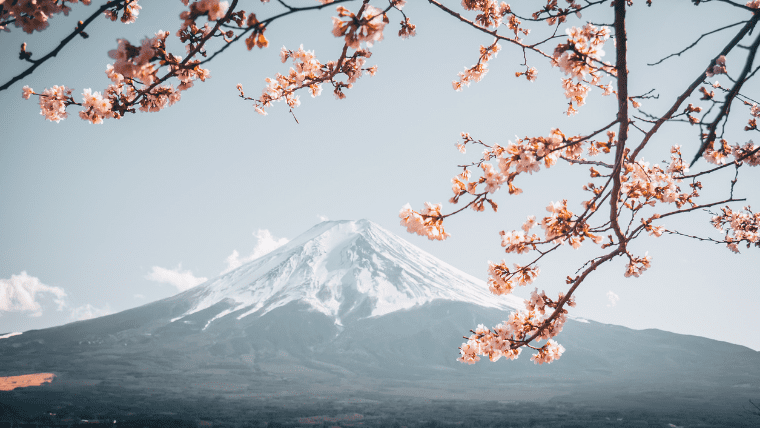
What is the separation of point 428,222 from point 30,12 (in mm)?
1891

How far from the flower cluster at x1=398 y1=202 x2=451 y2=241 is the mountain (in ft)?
162

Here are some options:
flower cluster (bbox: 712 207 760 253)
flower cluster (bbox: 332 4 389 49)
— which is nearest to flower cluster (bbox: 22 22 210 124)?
flower cluster (bbox: 332 4 389 49)

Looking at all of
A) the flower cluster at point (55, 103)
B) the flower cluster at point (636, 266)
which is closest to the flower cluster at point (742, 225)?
the flower cluster at point (636, 266)

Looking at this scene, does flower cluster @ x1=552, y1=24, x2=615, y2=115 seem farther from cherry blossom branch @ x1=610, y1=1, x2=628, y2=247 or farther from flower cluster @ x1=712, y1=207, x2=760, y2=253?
flower cluster @ x1=712, y1=207, x2=760, y2=253

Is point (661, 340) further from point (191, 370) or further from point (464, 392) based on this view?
point (191, 370)

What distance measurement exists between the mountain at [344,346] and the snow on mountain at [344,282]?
56cm

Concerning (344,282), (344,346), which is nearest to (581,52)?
(344,346)

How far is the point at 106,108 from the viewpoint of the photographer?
179 cm

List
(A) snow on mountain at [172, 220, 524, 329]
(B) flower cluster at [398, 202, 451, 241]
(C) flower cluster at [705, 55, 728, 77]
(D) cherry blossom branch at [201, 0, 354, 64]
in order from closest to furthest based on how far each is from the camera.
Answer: (D) cherry blossom branch at [201, 0, 354, 64] → (C) flower cluster at [705, 55, 728, 77] → (B) flower cluster at [398, 202, 451, 241] → (A) snow on mountain at [172, 220, 524, 329]

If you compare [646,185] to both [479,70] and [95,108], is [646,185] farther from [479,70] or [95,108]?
[95,108]

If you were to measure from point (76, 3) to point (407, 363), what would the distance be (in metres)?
78.8

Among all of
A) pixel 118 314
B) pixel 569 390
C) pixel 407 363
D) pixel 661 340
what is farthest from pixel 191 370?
pixel 661 340

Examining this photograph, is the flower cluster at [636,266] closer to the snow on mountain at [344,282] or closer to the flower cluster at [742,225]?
the flower cluster at [742,225]

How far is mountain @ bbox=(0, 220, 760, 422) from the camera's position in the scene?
5194 centimetres
